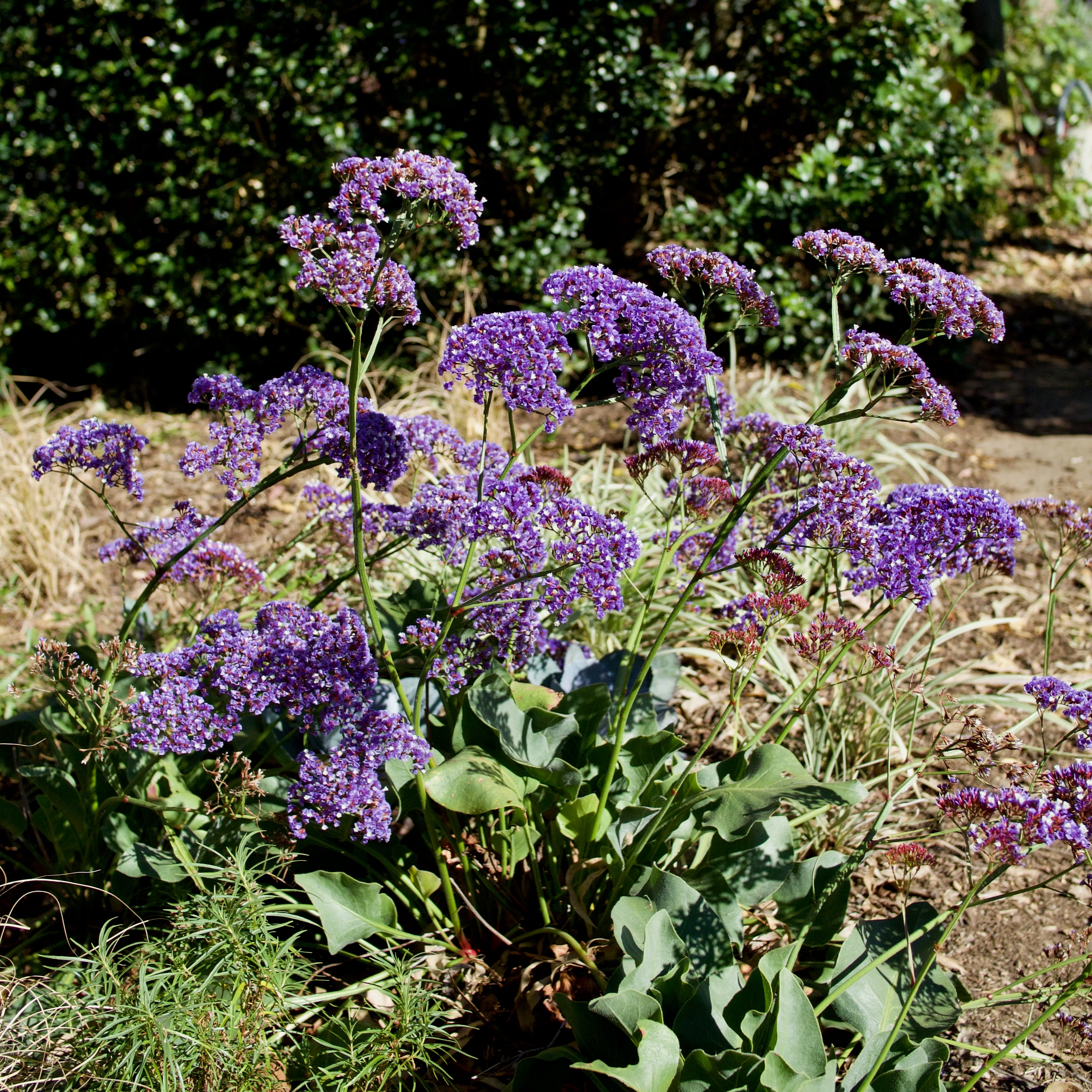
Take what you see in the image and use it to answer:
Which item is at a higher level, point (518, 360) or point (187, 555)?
point (518, 360)

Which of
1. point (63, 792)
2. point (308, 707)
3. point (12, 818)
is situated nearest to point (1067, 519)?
point (308, 707)

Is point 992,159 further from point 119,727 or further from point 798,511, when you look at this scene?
point 119,727

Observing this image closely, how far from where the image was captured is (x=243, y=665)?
83.0 inches

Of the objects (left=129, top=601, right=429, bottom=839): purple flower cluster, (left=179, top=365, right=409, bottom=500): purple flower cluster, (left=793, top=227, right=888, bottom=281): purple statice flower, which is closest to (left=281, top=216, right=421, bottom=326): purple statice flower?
(left=179, top=365, right=409, bottom=500): purple flower cluster

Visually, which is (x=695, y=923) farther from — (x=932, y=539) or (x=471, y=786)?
(x=932, y=539)

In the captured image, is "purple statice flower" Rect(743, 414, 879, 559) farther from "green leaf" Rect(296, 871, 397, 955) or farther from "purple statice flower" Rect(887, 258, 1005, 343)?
"green leaf" Rect(296, 871, 397, 955)

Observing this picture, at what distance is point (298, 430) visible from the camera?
2.22 m

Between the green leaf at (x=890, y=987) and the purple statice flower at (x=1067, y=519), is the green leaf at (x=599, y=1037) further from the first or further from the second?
the purple statice flower at (x=1067, y=519)

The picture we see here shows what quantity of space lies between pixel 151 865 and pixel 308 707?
57cm

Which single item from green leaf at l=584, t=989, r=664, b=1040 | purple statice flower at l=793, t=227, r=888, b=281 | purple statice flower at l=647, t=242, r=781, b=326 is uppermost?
purple statice flower at l=793, t=227, r=888, b=281

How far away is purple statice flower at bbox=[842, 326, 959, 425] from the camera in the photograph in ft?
6.10

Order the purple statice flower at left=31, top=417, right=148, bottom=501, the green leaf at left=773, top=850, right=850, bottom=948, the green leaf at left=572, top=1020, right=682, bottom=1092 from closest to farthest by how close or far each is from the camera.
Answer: the green leaf at left=572, top=1020, right=682, bottom=1092
the green leaf at left=773, top=850, right=850, bottom=948
the purple statice flower at left=31, top=417, right=148, bottom=501

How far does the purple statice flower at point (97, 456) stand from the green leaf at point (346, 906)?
98 cm

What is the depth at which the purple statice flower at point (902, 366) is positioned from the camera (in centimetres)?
186
